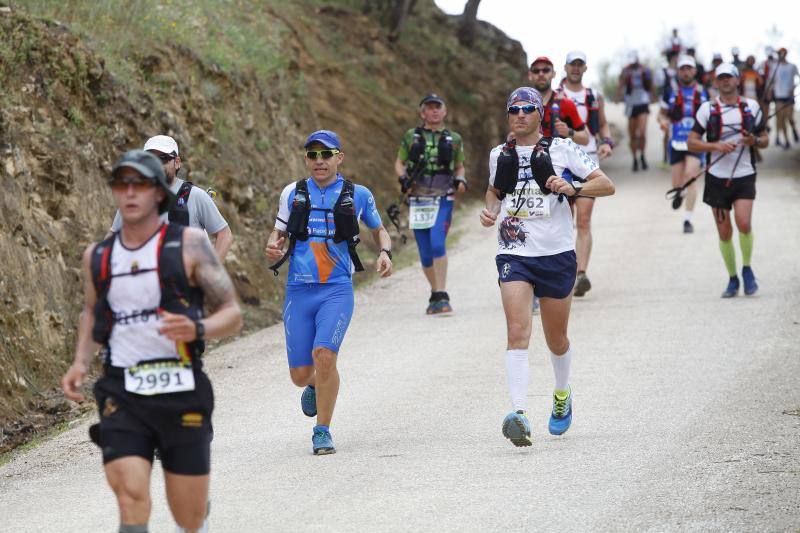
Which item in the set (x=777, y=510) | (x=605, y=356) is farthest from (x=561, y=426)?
(x=605, y=356)

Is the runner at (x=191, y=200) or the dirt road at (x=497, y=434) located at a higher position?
the runner at (x=191, y=200)

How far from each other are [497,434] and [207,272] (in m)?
3.81

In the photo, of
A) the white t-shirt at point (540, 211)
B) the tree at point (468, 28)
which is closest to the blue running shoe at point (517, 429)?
the white t-shirt at point (540, 211)

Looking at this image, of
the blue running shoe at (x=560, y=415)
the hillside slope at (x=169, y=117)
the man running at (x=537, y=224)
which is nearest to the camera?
the man running at (x=537, y=224)

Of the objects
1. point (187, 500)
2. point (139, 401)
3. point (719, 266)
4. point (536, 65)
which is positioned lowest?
point (719, 266)

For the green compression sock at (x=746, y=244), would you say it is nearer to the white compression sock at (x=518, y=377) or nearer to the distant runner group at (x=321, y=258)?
the distant runner group at (x=321, y=258)

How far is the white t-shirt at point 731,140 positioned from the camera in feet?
45.0

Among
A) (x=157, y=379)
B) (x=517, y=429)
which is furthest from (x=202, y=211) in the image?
(x=157, y=379)

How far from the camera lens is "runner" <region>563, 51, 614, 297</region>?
1368 cm

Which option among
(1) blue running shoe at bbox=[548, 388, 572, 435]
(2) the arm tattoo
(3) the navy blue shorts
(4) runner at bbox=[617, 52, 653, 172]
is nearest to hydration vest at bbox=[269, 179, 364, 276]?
(3) the navy blue shorts

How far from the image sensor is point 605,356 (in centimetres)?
1138

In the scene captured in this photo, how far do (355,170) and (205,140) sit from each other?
5.35 metres

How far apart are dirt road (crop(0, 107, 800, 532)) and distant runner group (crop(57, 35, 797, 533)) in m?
0.45

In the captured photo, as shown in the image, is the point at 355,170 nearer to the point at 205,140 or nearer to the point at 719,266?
the point at 205,140
